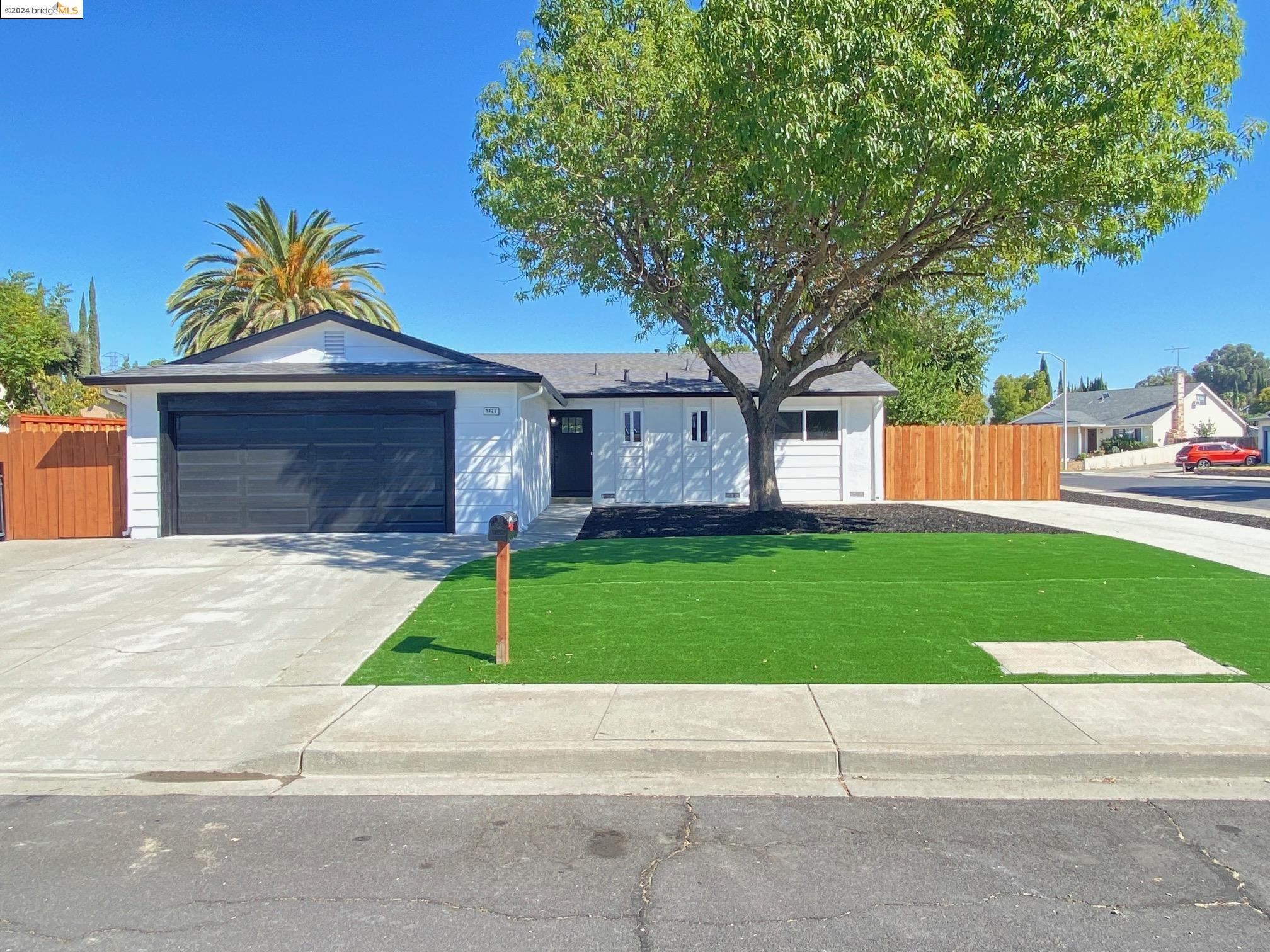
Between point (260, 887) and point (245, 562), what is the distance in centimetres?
922

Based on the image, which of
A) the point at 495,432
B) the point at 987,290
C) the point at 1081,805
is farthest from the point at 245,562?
the point at 987,290

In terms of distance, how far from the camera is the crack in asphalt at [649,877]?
3.44 meters

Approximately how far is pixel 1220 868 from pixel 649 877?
8.39ft

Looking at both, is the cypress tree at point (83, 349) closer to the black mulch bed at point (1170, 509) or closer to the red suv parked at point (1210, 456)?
the black mulch bed at point (1170, 509)

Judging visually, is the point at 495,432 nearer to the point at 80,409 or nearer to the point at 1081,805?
the point at 1081,805

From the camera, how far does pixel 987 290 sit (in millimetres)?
15719

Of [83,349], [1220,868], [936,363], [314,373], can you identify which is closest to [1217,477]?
[936,363]

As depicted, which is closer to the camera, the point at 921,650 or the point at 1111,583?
the point at 921,650

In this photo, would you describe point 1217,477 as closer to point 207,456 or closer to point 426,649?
point 207,456

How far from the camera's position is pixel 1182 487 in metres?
31.8

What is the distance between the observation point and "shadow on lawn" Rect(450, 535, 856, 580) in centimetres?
1148

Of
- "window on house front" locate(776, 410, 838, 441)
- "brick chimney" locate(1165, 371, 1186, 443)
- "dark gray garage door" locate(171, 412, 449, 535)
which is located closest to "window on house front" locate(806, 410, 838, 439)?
"window on house front" locate(776, 410, 838, 441)

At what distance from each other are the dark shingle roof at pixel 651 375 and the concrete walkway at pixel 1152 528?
12.3 feet

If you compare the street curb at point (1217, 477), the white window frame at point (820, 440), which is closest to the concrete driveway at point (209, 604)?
the white window frame at point (820, 440)
